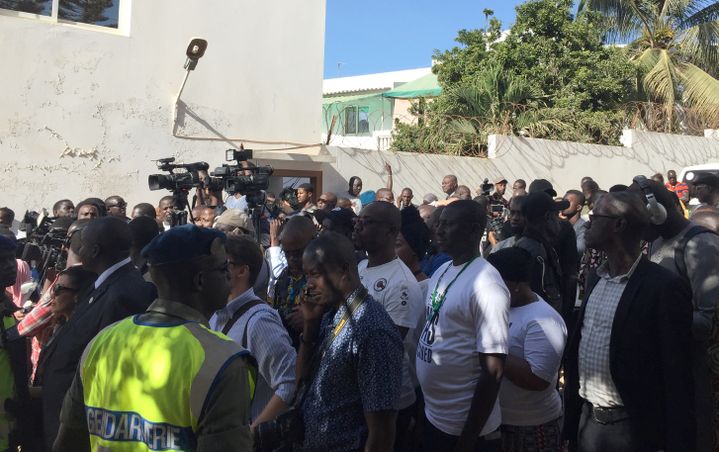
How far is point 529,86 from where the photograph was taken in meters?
19.2

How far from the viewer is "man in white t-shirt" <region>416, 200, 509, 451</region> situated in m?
3.50

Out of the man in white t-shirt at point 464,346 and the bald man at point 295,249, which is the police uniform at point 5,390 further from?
the man in white t-shirt at point 464,346

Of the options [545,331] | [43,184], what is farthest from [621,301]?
[43,184]

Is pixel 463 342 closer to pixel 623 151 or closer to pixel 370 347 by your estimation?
pixel 370 347

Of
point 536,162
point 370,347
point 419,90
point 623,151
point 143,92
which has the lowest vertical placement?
point 370,347

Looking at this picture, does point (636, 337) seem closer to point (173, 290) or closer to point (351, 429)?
point (351, 429)

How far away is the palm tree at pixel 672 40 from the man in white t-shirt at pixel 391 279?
21.1 m

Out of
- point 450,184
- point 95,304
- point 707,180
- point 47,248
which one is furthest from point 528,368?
point 450,184

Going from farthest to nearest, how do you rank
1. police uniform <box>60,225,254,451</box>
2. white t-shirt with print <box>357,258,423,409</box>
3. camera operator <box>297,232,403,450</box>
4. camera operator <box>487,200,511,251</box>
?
camera operator <box>487,200,511,251</box> < white t-shirt with print <box>357,258,423,409</box> < camera operator <box>297,232,403,450</box> < police uniform <box>60,225,254,451</box>

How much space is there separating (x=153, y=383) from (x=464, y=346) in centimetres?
178

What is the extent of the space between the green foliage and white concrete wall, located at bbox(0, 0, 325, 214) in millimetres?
4375

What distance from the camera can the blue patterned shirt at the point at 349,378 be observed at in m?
3.08

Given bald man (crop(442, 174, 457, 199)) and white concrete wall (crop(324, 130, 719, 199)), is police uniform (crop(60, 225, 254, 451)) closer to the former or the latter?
bald man (crop(442, 174, 457, 199))

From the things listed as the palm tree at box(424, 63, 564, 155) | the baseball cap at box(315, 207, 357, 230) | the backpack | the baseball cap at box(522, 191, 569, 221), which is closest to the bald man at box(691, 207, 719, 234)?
the backpack
